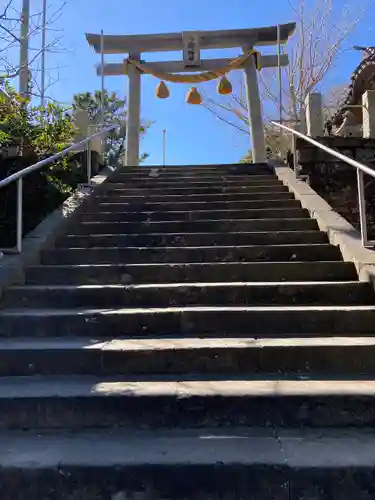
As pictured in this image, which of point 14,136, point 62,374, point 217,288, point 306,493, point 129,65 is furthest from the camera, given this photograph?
point 129,65

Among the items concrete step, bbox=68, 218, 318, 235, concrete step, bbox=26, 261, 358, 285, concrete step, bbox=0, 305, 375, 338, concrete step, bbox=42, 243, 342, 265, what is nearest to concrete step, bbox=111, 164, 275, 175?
concrete step, bbox=68, 218, 318, 235

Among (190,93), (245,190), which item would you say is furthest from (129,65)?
(245,190)

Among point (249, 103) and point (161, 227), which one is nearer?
point (161, 227)

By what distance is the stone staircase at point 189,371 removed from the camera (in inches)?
77.1

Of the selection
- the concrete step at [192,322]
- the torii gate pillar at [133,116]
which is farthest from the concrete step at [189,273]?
the torii gate pillar at [133,116]

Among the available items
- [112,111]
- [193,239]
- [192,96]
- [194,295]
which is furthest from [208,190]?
[112,111]

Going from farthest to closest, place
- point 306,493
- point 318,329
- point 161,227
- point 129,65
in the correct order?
point 129,65
point 161,227
point 318,329
point 306,493

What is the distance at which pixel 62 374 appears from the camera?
110 inches

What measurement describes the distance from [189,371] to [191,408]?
42 cm

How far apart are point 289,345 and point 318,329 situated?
1.47 ft

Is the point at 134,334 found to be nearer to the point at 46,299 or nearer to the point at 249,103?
the point at 46,299

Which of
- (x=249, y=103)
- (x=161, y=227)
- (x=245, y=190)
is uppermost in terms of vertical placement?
(x=249, y=103)

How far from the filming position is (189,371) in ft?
9.15

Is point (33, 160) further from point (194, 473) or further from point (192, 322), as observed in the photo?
point (194, 473)
